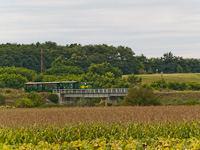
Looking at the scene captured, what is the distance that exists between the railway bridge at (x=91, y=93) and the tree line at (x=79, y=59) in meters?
43.1

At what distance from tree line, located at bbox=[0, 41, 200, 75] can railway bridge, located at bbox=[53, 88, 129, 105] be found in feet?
141

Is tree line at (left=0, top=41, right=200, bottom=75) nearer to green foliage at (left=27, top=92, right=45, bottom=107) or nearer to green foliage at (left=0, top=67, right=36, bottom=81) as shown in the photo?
green foliage at (left=0, top=67, right=36, bottom=81)

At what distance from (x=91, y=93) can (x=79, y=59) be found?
57.1 metres

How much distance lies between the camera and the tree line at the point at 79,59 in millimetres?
134125

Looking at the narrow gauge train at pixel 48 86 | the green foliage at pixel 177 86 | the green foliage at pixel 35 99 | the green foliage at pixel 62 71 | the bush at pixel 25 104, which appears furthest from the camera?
the green foliage at pixel 62 71

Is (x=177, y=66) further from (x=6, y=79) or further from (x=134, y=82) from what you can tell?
(x=6, y=79)

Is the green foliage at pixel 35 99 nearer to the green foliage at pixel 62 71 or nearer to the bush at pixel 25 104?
the bush at pixel 25 104

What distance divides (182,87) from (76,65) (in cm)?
4905

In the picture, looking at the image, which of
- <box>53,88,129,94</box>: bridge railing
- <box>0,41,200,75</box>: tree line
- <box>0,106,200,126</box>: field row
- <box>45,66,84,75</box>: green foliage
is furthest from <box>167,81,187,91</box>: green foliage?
<box>0,106,200,126</box>: field row

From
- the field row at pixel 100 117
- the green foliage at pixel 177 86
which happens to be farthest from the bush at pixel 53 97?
Result: the field row at pixel 100 117

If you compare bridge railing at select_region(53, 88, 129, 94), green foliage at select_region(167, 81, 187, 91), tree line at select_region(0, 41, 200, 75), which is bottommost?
bridge railing at select_region(53, 88, 129, 94)

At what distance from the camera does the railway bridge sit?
277 ft

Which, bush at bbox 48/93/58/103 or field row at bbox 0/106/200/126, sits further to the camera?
bush at bbox 48/93/58/103

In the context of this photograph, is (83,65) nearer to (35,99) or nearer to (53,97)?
(53,97)
